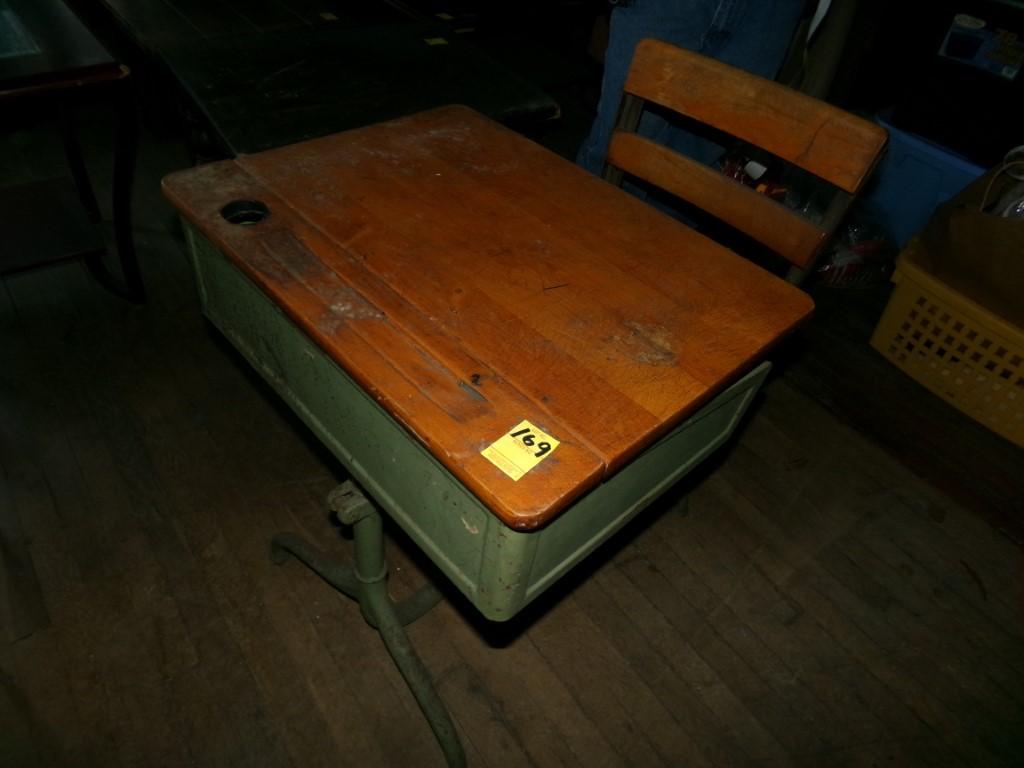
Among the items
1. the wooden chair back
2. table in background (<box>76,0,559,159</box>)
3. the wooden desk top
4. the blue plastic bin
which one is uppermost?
the wooden chair back

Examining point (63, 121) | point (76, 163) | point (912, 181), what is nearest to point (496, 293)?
point (63, 121)

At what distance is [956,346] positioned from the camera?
1962 mm

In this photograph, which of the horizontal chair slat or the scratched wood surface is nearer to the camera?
the horizontal chair slat

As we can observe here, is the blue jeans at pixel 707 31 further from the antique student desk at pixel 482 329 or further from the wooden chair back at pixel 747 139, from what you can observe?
the antique student desk at pixel 482 329

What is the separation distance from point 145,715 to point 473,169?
44.3 inches

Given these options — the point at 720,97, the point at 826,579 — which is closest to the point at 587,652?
the point at 826,579

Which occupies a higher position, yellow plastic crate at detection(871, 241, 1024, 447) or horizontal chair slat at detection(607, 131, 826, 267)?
horizontal chair slat at detection(607, 131, 826, 267)

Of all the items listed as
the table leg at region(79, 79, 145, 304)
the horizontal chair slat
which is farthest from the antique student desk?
the table leg at region(79, 79, 145, 304)

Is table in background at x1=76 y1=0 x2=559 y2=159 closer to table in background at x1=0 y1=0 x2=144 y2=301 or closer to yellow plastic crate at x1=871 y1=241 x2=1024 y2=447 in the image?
table in background at x1=0 y1=0 x2=144 y2=301

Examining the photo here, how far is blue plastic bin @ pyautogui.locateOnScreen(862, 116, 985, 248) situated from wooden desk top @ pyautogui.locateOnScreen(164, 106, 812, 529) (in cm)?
178

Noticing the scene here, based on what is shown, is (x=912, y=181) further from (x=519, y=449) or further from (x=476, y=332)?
(x=519, y=449)

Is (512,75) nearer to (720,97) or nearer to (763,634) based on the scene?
A: (720,97)

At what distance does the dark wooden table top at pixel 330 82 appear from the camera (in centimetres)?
152

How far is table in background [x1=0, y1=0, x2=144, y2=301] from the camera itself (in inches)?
52.7
